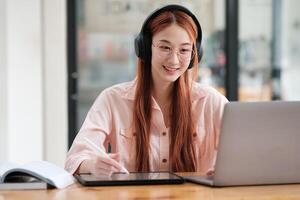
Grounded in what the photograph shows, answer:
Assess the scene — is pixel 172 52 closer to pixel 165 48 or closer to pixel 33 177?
pixel 165 48

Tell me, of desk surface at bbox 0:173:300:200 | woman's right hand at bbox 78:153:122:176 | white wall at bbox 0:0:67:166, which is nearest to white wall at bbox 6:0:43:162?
white wall at bbox 0:0:67:166

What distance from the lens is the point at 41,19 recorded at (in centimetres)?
406

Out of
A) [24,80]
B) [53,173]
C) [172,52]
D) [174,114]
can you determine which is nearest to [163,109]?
[174,114]

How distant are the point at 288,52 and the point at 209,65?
2.75 ft

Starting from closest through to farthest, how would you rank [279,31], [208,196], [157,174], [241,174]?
[208,196] → [241,174] → [157,174] → [279,31]

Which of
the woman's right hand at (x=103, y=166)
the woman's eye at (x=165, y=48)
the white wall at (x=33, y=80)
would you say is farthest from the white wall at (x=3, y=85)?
the woman's right hand at (x=103, y=166)

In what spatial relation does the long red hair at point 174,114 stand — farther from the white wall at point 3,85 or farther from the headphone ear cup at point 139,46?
the white wall at point 3,85

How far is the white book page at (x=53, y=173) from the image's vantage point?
1.59 metres

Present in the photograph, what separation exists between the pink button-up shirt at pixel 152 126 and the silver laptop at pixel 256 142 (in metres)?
0.52

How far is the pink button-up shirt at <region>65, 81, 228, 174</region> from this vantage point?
211 cm

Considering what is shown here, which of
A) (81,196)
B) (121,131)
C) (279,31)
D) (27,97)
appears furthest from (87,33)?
(81,196)

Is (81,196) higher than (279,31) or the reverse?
the reverse

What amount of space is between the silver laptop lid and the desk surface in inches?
1.7

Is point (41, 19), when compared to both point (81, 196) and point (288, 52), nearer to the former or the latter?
point (288, 52)
